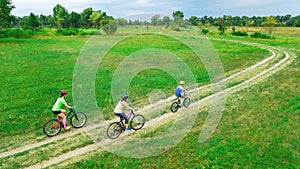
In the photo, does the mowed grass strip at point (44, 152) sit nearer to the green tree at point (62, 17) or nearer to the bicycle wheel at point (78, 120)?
the bicycle wheel at point (78, 120)

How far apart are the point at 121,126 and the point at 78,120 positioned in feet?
6.56

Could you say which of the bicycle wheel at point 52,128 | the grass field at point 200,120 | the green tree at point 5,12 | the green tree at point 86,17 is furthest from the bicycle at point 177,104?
the green tree at point 86,17

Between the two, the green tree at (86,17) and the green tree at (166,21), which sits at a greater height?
the green tree at (86,17)

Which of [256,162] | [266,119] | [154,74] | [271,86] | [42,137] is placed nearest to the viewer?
[256,162]

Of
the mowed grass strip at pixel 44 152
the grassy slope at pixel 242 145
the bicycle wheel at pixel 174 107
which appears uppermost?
the bicycle wheel at pixel 174 107

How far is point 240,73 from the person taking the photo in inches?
823

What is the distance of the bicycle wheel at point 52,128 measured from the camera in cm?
995

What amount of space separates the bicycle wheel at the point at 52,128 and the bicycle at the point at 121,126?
6.68ft

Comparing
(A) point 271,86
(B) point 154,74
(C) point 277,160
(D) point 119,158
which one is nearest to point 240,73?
(A) point 271,86

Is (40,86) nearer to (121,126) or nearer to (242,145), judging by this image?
(121,126)

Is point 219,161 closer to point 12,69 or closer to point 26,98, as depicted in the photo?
point 26,98

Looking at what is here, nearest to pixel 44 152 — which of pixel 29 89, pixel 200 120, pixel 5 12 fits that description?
pixel 200 120

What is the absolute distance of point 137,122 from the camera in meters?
10.3

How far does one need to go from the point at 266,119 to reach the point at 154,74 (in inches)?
427
